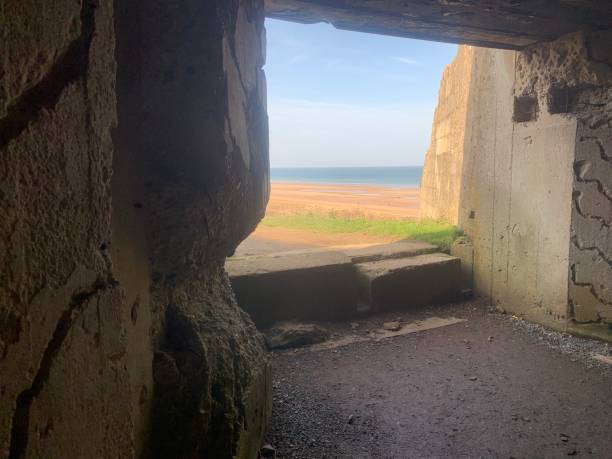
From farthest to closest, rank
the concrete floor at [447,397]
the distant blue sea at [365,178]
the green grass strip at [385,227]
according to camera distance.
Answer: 1. the distant blue sea at [365,178]
2. the green grass strip at [385,227]
3. the concrete floor at [447,397]

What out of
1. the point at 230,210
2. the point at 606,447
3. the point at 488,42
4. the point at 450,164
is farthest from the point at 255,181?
the point at 450,164

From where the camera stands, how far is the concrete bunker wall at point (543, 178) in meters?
3.29

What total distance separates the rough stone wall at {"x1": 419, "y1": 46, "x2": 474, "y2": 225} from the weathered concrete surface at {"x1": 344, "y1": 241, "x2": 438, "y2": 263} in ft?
3.27

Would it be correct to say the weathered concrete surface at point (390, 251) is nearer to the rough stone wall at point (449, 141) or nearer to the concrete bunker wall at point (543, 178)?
the concrete bunker wall at point (543, 178)

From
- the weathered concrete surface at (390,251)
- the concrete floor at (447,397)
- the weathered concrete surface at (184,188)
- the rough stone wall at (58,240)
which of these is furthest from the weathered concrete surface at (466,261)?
the rough stone wall at (58,240)

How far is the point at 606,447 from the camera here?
6.90 ft

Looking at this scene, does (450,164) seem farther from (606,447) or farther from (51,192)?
(51,192)

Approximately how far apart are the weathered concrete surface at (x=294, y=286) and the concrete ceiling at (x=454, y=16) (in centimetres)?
171

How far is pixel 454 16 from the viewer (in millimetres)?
2814

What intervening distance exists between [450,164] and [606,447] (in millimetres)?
4117

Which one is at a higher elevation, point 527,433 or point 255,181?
point 255,181

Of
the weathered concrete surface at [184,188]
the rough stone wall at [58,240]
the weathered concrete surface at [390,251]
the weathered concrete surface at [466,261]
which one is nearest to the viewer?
the rough stone wall at [58,240]

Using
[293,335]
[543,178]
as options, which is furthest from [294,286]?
[543,178]

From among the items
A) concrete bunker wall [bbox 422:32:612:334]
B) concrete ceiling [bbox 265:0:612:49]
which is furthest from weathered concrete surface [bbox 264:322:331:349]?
concrete ceiling [bbox 265:0:612:49]
